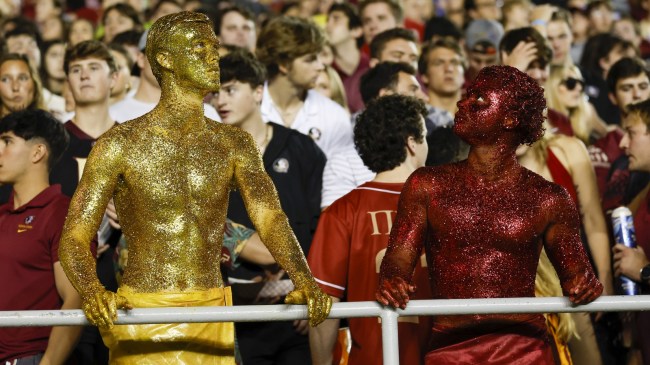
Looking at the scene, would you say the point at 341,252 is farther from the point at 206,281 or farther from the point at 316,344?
the point at 206,281

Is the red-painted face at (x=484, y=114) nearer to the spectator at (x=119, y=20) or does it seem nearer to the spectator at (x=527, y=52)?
the spectator at (x=527, y=52)

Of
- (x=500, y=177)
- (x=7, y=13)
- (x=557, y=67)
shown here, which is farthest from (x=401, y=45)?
(x=7, y=13)

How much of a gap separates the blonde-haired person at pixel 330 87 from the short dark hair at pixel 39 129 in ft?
9.36

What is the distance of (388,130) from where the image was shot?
17.3 ft

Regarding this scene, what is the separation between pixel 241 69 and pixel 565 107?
97.3 inches

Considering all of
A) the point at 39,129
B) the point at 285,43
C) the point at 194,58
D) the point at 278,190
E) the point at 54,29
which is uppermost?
the point at 194,58

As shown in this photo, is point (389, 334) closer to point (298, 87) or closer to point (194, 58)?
point (194, 58)

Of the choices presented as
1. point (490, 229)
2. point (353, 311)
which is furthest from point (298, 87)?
point (353, 311)

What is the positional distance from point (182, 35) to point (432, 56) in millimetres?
4158

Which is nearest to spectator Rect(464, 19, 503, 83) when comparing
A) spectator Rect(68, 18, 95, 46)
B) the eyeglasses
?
the eyeglasses

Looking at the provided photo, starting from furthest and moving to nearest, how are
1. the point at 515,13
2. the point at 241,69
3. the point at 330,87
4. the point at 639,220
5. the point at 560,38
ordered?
the point at 515,13, the point at 560,38, the point at 330,87, the point at 241,69, the point at 639,220

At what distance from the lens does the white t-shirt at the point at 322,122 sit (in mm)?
7328

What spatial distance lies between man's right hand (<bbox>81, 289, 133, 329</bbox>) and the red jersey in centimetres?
140

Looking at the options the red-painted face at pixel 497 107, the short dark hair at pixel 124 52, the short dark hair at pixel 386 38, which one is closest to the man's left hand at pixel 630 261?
the red-painted face at pixel 497 107
